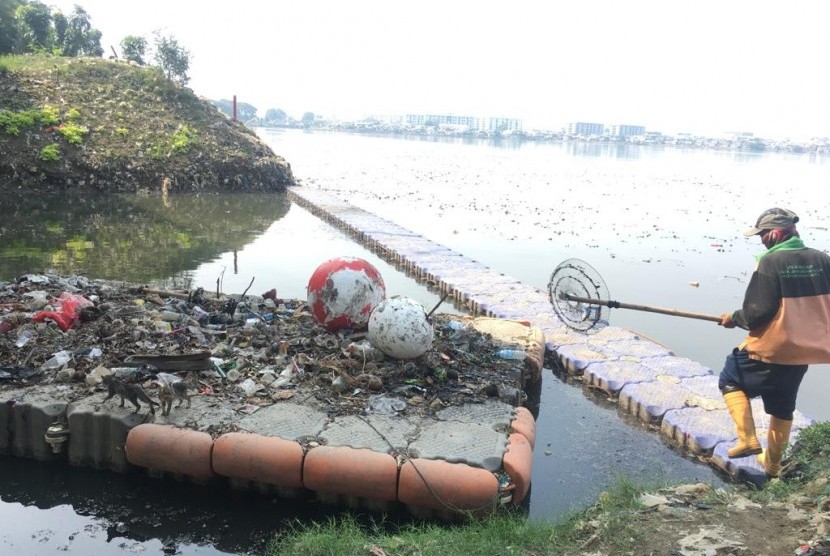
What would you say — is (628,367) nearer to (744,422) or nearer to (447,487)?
(744,422)

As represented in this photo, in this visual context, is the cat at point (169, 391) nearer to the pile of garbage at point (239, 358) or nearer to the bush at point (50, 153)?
the pile of garbage at point (239, 358)

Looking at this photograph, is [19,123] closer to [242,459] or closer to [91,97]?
[91,97]

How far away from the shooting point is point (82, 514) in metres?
5.30

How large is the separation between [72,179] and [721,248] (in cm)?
2115

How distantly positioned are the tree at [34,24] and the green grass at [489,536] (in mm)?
41338

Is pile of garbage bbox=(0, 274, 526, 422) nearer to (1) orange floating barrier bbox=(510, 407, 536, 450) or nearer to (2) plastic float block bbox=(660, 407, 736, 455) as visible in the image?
(1) orange floating barrier bbox=(510, 407, 536, 450)

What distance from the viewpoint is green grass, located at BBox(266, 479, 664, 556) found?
13.6ft

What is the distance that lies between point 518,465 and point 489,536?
2.79ft

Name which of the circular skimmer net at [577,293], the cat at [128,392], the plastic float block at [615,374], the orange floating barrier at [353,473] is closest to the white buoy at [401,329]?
the circular skimmer net at [577,293]

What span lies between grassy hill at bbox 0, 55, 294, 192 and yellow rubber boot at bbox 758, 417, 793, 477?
22558 millimetres

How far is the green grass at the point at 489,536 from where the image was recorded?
4.15m

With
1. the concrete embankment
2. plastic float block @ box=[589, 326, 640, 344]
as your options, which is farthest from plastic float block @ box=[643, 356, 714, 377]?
plastic float block @ box=[589, 326, 640, 344]

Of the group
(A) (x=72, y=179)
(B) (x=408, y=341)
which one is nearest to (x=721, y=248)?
(B) (x=408, y=341)

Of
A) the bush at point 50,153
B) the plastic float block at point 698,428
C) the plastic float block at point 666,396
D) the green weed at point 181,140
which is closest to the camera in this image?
the plastic float block at point 698,428
